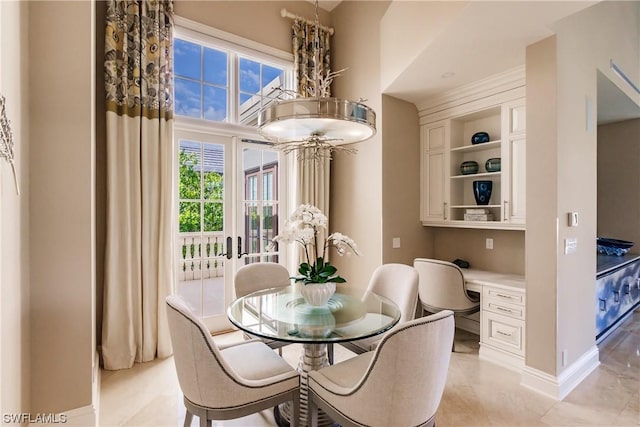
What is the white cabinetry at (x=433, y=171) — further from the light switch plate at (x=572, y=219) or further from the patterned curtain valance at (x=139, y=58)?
the patterned curtain valance at (x=139, y=58)

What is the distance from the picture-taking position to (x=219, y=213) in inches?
138

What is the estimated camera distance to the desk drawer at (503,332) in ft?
8.92

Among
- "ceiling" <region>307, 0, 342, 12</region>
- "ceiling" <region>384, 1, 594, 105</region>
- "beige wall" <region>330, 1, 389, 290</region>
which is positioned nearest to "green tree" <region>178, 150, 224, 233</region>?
"beige wall" <region>330, 1, 389, 290</region>

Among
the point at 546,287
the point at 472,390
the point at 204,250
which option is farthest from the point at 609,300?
the point at 204,250

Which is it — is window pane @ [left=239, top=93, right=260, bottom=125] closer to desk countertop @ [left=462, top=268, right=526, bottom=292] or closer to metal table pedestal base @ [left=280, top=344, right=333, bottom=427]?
metal table pedestal base @ [left=280, top=344, right=333, bottom=427]

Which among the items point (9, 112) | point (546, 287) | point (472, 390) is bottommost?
point (472, 390)

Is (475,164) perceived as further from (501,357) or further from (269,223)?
(269,223)

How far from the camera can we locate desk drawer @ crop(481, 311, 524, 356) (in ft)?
8.92

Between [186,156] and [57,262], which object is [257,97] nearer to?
[186,156]

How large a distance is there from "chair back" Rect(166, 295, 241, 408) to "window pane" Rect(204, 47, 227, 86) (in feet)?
9.10

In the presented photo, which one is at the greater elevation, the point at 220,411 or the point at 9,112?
the point at 9,112

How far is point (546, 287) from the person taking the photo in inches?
93.4

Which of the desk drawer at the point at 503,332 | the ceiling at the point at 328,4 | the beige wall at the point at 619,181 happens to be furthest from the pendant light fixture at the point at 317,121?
the beige wall at the point at 619,181

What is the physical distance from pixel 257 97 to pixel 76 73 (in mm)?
2112
